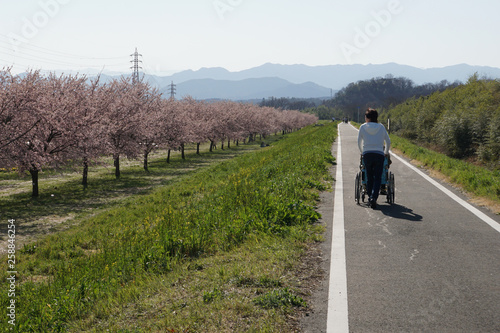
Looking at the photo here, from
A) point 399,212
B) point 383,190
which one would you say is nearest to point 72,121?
point 383,190

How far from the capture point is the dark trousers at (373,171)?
28.2 feet

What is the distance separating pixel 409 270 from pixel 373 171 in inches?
158

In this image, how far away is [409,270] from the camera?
496cm

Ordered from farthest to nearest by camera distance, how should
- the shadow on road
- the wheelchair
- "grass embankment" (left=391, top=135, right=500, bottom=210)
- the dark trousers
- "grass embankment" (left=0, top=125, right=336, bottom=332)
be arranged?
"grass embankment" (left=391, top=135, right=500, bottom=210)
the wheelchair
the dark trousers
the shadow on road
"grass embankment" (left=0, top=125, right=336, bottom=332)

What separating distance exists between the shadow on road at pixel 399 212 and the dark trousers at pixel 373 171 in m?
0.36

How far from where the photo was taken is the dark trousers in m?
8.59

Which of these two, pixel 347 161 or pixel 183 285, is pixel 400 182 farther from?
pixel 183 285

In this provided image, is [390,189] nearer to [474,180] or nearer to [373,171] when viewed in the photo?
[373,171]

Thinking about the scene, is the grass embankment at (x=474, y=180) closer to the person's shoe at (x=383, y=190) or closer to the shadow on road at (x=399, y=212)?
the shadow on road at (x=399, y=212)

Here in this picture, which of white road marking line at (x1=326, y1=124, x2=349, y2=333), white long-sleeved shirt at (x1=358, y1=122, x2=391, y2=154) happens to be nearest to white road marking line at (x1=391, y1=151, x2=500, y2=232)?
white long-sleeved shirt at (x1=358, y1=122, x2=391, y2=154)

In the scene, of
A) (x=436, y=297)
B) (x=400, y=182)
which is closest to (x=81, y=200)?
(x=400, y=182)

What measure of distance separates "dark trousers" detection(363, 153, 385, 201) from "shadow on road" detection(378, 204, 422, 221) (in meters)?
0.36

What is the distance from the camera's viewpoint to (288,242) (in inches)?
237

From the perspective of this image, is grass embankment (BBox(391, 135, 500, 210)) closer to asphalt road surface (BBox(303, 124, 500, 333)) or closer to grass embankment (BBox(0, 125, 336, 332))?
asphalt road surface (BBox(303, 124, 500, 333))
